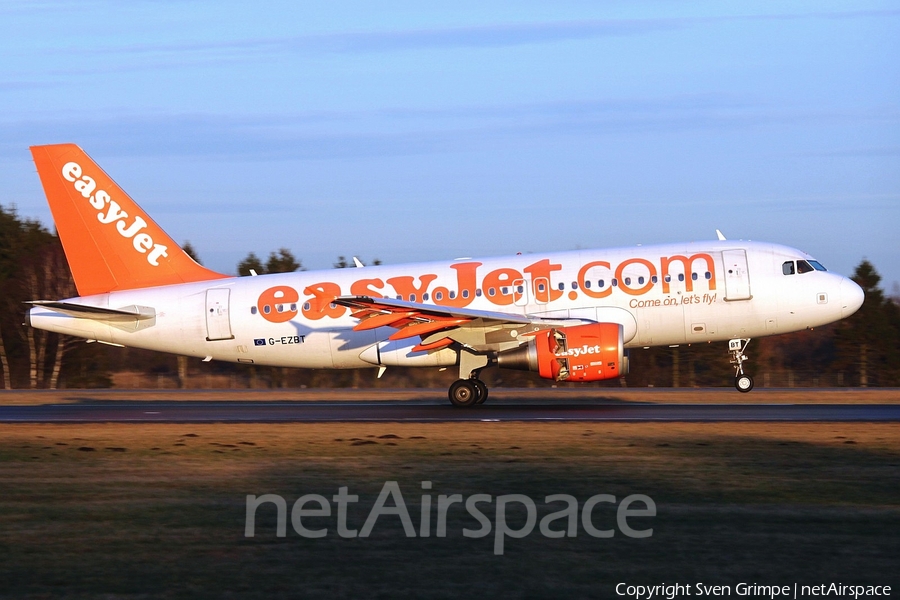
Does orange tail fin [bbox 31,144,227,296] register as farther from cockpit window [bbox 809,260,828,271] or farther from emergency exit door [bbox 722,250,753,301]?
cockpit window [bbox 809,260,828,271]

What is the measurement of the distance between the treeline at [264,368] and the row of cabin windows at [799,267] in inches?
825

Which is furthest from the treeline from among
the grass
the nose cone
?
the grass

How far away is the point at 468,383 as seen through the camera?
2484cm

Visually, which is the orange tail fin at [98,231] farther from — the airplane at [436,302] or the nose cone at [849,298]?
the nose cone at [849,298]

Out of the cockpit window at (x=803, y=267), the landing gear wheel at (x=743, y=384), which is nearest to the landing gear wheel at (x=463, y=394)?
the landing gear wheel at (x=743, y=384)

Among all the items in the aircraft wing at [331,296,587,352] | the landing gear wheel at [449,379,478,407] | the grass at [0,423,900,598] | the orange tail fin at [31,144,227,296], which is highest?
the orange tail fin at [31,144,227,296]

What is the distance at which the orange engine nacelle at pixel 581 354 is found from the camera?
2278 cm

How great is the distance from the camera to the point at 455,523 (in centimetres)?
983

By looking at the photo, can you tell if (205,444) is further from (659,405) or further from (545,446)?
(659,405)

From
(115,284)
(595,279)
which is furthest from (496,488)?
(115,284)

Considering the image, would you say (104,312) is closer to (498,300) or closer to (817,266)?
(498,300)

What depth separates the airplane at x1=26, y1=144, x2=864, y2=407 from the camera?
24.0 m

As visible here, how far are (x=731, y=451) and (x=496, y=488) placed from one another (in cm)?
523

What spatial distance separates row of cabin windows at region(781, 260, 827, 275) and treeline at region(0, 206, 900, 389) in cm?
2095
